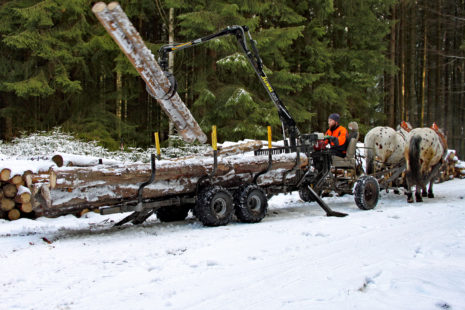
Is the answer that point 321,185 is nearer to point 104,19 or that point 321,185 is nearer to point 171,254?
point 171,254

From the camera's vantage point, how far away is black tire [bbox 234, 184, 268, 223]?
615 cm

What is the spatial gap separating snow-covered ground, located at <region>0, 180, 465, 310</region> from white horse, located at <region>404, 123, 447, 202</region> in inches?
118

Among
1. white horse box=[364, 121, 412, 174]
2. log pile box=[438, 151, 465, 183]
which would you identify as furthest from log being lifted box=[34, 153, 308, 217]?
log pile box=[438, 151, 465, 183]

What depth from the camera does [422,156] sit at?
31.1 feet

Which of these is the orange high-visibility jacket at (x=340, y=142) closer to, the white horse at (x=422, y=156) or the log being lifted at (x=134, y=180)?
the white horse at (x=422, y=156)

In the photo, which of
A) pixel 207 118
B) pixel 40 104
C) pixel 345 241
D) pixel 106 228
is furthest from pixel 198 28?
pixel 345 241

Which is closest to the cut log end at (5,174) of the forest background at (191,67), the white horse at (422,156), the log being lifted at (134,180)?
the log being lifted at (134,180)

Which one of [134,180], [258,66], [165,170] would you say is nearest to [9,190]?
[134,180]

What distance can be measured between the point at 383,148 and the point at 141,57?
7.48 metres

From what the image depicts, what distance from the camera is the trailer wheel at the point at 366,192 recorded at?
771cm

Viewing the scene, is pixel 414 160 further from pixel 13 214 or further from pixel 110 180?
pixel 13 214

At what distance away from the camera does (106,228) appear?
6109 mm

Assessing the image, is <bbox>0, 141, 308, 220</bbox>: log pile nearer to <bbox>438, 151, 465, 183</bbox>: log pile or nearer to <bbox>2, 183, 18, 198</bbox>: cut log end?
<bbox>2, 183, 18, 198</bbox>: cut log end

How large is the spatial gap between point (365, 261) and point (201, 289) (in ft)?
5.63
